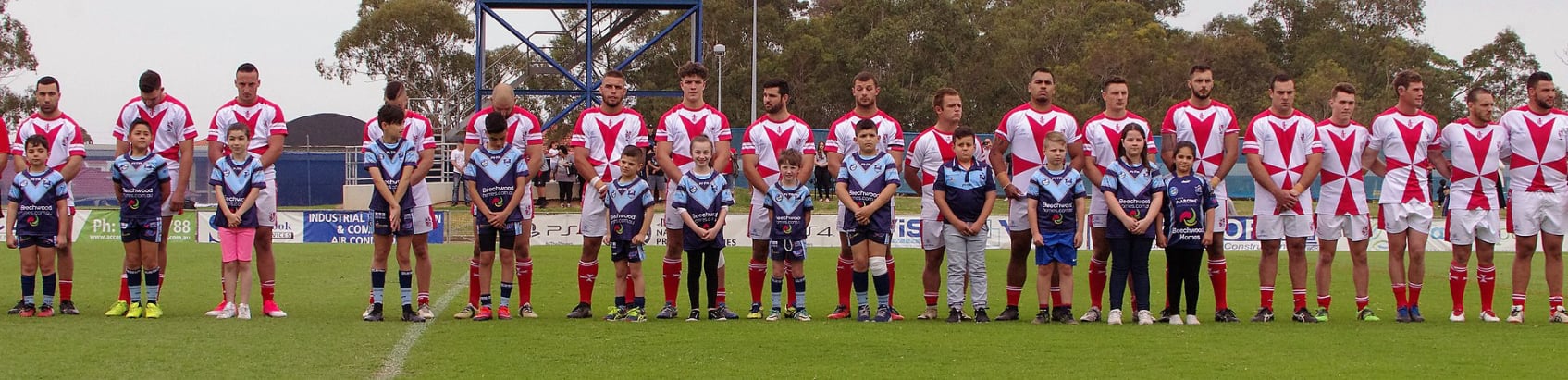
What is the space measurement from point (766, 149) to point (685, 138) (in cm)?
60

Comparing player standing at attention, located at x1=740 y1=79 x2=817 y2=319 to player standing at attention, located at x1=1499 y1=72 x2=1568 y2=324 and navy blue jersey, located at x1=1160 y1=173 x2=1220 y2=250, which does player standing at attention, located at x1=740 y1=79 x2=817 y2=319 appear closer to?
navy blue jersey, located at x1=1160 y1=173 x2=1220 y2=250

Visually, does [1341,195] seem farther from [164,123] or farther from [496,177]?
[164,123]

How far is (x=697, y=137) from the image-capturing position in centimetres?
991

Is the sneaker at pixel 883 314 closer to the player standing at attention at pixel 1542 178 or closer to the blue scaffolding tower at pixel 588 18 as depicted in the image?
the player standing at attention at pixel 1542 178

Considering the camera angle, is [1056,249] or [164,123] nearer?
[1056,249]

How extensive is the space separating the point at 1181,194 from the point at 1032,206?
40.3 inches

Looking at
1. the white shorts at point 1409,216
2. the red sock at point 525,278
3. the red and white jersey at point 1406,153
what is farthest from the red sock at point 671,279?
the red and white jersey at point 1406,153

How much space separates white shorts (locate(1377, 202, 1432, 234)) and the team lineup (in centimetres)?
2

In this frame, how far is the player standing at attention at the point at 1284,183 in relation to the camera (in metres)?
10.0

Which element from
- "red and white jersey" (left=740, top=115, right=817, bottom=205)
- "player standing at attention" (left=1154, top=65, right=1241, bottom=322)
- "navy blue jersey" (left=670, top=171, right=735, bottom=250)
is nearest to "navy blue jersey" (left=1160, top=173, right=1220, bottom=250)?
"player standing at attention" (left=1154, top=65, right=1241, bottom=322)

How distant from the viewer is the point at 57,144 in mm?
10609

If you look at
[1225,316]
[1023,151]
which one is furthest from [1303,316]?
[1023,151]

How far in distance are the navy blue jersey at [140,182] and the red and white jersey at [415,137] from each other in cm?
144

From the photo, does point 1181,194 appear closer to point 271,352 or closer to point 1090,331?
point 1090,331
